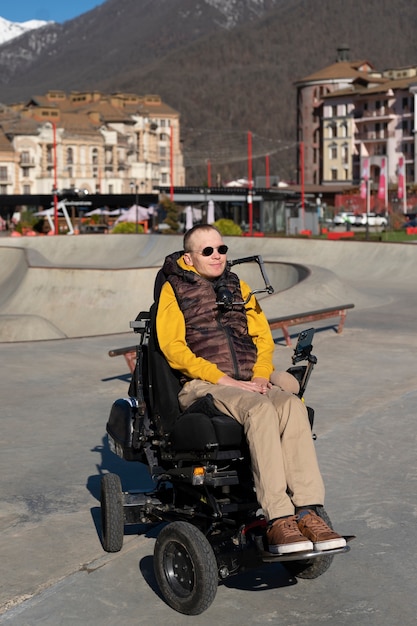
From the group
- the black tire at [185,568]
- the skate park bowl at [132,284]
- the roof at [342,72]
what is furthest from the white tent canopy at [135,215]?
the black tire at [185,568]

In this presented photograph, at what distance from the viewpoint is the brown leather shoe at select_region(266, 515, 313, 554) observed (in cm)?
513

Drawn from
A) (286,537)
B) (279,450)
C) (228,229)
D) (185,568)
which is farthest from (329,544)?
(228,229)

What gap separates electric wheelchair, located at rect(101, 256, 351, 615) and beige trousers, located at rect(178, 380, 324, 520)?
137 mm

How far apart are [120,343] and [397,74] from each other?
128018 millimetres

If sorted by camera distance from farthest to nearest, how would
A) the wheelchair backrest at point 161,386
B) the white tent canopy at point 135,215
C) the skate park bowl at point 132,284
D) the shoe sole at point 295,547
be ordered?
the white tent canopy at point 135,215
the skate park bowl at point 132,284
the wheelchair backrest at point 161,386
the shoe sole at point 295,547

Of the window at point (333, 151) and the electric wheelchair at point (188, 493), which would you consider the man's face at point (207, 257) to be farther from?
the window at point (333, 151)

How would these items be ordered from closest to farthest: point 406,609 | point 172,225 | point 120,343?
point 406,609
point 120,343
point 172,225

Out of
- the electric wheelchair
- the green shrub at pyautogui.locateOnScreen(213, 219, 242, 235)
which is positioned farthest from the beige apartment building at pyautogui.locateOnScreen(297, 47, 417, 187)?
the electric wheelchair

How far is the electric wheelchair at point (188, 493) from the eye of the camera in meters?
5.39

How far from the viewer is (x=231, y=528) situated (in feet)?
18.4

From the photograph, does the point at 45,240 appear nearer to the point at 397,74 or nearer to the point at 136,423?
the point at 136,423

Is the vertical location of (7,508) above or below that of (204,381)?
below

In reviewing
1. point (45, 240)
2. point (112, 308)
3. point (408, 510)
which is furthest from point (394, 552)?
point (45, 240)

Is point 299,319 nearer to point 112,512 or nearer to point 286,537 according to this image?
point 112,512
